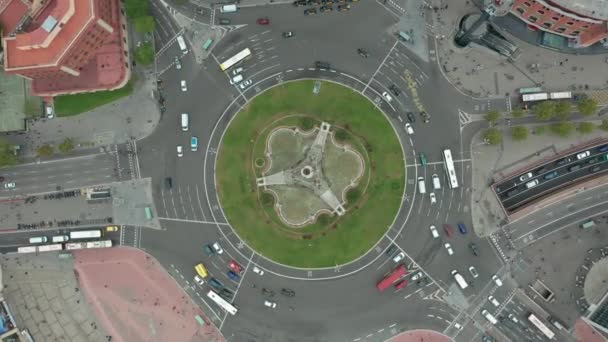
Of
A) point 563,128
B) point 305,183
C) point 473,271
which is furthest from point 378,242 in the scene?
point 563,128

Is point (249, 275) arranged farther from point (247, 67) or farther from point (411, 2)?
point (411, 2)

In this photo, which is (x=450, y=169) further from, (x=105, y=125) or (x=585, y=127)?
(x=105, y=125)

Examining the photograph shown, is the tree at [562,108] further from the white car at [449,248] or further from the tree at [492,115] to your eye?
the white car at [449,248]

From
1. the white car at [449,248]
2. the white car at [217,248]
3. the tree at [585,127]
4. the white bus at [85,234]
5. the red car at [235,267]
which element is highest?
the tree at [585,127]

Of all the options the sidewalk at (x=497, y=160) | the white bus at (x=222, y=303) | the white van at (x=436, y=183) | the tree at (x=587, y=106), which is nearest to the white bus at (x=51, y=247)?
the white bus at (x=222, y=303)

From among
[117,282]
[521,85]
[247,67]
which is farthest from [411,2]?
[117,282]
